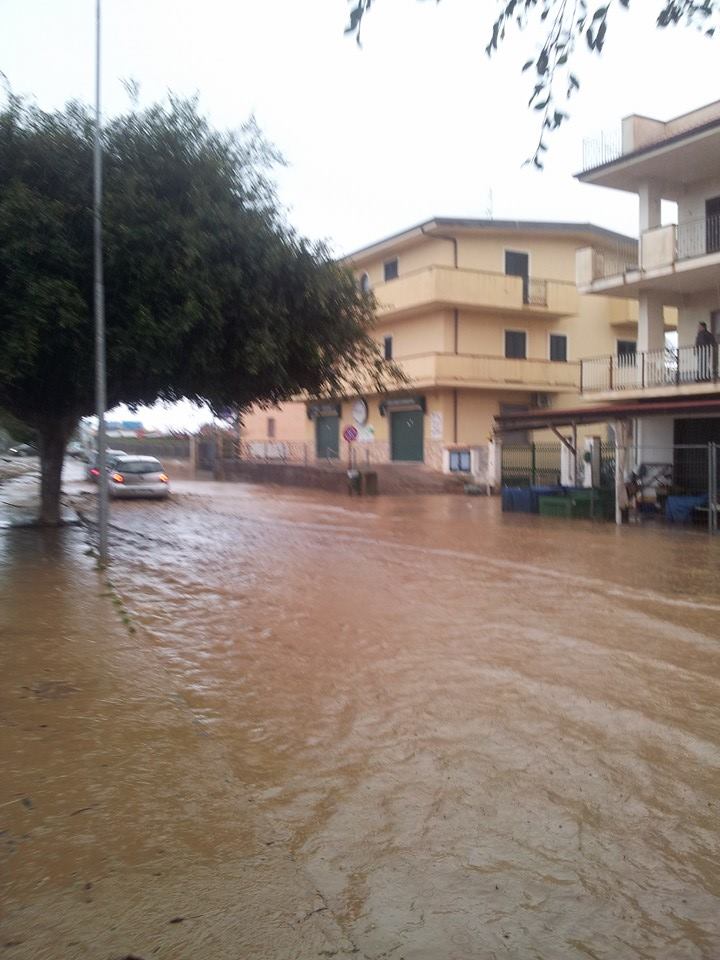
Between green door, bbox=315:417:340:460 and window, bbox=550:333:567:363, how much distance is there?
35.8 feet

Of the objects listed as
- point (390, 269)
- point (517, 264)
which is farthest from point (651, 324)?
point (390, 269)

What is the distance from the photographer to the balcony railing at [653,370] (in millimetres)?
20547

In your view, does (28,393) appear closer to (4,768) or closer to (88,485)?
(4,768)

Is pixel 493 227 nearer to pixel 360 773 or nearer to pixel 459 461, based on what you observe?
pixel 459 461

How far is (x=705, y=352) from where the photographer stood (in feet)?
67.3

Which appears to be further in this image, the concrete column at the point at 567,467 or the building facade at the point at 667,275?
the concrete column at the point at 567,467

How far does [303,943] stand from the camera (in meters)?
2.99

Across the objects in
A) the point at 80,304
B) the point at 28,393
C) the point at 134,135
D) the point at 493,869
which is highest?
the point at 134,135

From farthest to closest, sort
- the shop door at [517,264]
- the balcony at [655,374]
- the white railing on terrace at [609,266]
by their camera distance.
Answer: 1. the shop door at [517,264]
2. the white railing on terrace at [609,266]
3. the balcony at [655,374]

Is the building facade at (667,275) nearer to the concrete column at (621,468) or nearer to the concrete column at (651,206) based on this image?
the concrete column at (651,206)

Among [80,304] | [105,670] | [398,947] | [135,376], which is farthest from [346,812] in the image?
[135,376]

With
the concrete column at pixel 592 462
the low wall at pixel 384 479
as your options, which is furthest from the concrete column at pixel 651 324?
the low wall at pixel 384 479

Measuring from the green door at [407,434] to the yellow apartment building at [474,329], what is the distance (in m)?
0.05

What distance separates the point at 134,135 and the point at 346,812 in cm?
1082
